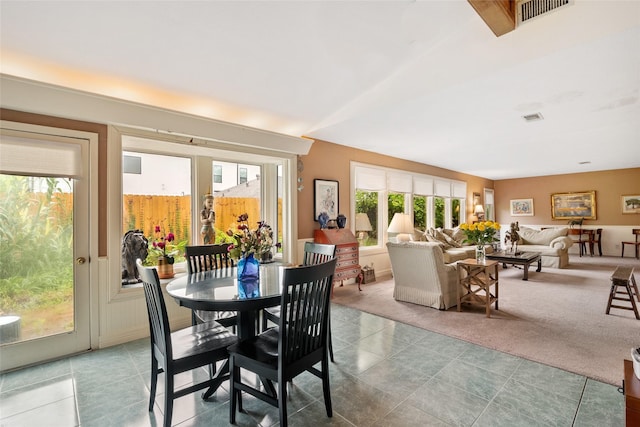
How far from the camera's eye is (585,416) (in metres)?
1.84

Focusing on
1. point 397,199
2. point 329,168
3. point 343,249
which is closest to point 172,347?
point 343,249

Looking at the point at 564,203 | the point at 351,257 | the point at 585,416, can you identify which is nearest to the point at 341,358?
the point at 585,416

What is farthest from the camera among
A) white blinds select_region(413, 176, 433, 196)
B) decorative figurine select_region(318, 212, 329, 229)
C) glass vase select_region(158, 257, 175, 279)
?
white blinds select_region(413, 176, 433, 196)

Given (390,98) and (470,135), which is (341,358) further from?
(470,135)

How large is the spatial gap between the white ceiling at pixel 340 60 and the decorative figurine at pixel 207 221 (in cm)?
110

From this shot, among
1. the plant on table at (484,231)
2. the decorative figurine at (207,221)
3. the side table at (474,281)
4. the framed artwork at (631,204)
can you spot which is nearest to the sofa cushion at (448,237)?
the plant on table at (484,231)

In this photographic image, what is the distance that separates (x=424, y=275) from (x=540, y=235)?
5585 mm

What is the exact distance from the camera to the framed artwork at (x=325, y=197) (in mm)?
4848

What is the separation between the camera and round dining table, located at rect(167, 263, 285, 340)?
1765 mm

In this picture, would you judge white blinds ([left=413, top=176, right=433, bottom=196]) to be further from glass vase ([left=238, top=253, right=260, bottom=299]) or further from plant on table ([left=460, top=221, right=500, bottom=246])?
glass vase ([left=238, top=253, right=260, bottom=299])

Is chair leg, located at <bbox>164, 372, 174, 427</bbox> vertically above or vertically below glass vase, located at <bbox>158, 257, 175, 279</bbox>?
below

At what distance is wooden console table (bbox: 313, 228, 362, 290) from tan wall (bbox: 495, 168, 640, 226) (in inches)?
330

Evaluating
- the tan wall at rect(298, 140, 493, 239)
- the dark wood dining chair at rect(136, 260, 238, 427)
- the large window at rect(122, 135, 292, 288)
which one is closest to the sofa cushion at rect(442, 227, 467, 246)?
the tan wall at rect(298, 140, 493, 239)

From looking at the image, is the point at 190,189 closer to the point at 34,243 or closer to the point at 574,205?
the point at 34,243
